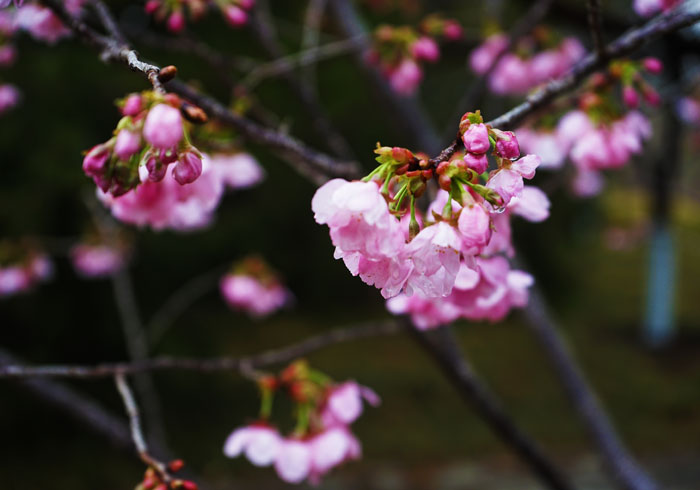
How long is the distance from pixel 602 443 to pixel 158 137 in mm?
1708

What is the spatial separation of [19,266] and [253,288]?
3.43 ft

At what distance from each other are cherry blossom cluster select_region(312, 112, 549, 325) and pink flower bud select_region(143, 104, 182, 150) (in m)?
0.16

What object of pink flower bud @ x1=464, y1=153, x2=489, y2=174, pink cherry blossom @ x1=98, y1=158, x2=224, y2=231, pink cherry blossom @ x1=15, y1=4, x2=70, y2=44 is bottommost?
pink flower bud @ x1=464, y1=153, x2=489, y2=174

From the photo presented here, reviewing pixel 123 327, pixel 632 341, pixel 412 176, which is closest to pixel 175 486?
pixel 412 176

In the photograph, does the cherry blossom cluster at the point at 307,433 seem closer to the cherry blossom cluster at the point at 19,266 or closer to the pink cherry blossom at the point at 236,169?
the pink cherry blossom at the point at 236,169

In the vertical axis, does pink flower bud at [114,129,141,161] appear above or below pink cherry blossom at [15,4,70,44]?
below

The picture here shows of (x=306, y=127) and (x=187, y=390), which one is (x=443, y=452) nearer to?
(x=187, y=390)

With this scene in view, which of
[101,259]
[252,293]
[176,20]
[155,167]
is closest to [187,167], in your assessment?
[155,167]

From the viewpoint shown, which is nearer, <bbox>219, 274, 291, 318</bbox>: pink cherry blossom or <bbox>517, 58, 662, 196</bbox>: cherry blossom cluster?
<bbox>517, 58, 662, 196</bbox>: cherry blossom cluster

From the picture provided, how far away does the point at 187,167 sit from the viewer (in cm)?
57

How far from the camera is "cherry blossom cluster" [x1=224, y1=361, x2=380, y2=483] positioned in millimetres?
1124

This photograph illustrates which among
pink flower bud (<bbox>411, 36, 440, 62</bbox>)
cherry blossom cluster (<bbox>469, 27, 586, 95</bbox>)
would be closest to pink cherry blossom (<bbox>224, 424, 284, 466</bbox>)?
pink flower bud (<bbox>411, 36, 440, 62</bbox>)

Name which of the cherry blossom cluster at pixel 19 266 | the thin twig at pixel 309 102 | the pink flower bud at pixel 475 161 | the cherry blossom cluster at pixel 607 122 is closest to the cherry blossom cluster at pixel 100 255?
the cherry blossom cluster at pixel 19 266

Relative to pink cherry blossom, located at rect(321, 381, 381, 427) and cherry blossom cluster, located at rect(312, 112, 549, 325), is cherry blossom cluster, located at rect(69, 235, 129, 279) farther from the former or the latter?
cherry blossom cluster, located at rect(312, 112, 549, 325)
